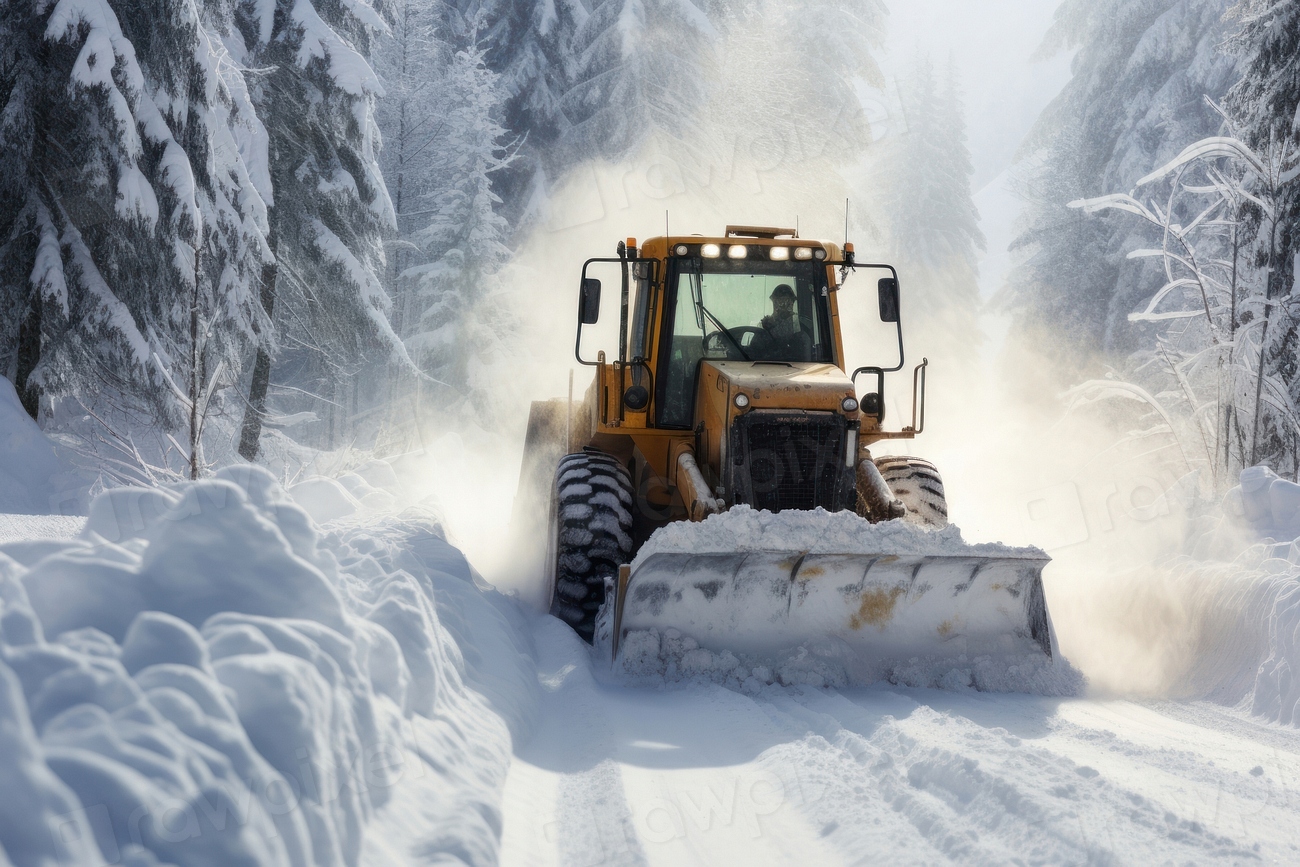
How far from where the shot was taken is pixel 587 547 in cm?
627

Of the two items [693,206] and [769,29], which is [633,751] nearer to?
[693,206]

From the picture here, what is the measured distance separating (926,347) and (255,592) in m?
35.3

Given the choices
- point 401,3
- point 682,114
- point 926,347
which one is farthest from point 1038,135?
point 401,3

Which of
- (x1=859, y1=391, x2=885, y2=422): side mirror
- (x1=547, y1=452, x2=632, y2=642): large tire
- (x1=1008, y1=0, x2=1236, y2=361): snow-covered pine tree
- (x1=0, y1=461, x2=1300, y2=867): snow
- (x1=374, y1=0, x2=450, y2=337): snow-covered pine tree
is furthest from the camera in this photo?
(x1=374, y1=0, x2=450, y2=337): snow-covered pine tree

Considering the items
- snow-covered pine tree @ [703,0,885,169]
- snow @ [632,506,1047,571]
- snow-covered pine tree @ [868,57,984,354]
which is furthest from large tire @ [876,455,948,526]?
snow-covered pine tree @ [868,57,984,354]

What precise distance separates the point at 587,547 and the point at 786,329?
2282 mm

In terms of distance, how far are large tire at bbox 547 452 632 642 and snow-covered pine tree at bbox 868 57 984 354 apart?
105 feet

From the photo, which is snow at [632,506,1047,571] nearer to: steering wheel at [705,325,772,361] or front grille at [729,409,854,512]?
front grille at [729,409,854,512]

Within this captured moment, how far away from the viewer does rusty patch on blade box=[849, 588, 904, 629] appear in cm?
539

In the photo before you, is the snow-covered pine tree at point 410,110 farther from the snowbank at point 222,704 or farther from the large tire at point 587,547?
the snowbank at point 222,704

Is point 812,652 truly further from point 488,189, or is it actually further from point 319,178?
point 488,189

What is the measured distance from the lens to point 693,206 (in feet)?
73.7

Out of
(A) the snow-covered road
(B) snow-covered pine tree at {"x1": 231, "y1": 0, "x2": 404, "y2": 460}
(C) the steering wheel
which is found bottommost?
(A) the snow-covered road

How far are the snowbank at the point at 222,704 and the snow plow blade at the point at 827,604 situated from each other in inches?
68.8
